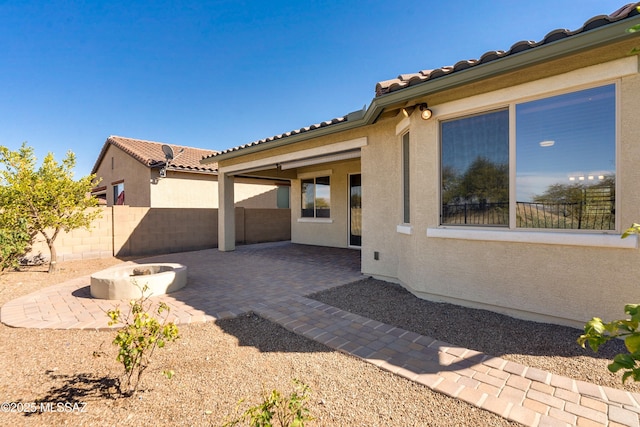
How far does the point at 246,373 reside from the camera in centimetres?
329

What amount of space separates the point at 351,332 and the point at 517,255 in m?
2.96

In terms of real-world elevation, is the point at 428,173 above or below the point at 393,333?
above

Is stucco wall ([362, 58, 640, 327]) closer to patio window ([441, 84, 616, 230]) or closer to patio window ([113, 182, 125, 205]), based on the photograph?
patio window ([441, 84, 616, 230])

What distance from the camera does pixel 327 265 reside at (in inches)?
368

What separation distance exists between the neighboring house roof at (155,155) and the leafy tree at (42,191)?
237 inches

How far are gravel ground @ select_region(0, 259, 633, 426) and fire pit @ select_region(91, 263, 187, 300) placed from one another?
4.95 ft

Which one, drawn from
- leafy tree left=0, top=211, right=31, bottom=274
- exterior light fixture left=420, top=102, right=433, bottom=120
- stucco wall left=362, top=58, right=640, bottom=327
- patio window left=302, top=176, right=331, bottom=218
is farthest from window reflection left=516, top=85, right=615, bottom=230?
leafy tree left=0, top=211, right=31, bottom=274

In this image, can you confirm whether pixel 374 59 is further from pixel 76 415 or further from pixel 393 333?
pixel 76 415

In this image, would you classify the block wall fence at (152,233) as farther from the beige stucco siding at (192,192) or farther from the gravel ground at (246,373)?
the gravel ground at (246,373)

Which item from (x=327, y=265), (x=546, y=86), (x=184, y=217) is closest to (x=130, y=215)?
(x=184, y=217)

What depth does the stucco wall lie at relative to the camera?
3.87 meters

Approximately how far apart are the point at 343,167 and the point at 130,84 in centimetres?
1146

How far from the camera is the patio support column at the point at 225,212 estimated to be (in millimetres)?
12555

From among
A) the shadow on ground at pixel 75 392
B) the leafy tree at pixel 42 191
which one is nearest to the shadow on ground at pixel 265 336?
the shadow on ground at pixel 75 392
